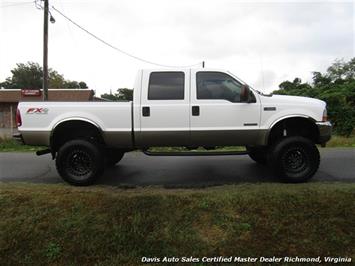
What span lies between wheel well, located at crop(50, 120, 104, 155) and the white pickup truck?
0.03 m

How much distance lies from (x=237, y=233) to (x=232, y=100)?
8.20ft

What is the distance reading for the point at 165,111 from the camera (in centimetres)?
571

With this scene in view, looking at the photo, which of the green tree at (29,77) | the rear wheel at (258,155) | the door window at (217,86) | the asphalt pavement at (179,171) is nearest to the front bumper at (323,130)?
the asphalt pavement at (179,171)

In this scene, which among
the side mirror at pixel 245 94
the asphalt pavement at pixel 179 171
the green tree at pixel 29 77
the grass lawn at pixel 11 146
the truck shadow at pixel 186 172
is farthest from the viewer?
the green tree at pixel 29 77

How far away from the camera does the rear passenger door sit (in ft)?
18.7

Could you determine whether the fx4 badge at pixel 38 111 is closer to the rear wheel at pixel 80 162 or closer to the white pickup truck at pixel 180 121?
the white pickup truck at pixel 180 121

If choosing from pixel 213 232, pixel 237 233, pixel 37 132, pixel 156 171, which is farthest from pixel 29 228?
pixel 156 171

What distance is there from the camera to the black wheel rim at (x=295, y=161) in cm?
569

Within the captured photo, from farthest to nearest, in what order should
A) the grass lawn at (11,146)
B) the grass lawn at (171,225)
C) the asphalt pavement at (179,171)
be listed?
1. the grass lawn at (11,146)
2. the asphalt pavement at (179,171)
3. the grass lawn at (171,225)

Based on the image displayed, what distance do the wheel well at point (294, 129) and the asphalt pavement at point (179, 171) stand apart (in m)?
0.84

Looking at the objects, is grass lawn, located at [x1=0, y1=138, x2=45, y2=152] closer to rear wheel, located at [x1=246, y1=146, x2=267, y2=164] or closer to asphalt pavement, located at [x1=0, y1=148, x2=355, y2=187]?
asphalt pavement, located at [x1=0, y1=148, x2=355, y2=187]

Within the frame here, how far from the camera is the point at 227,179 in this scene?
6.25 meters

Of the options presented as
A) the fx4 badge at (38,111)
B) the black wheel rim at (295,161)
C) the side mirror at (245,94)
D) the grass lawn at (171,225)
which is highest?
the side mirror at (245,94)

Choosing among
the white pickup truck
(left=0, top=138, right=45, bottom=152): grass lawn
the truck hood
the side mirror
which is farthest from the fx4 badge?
(left=0, top=138, right=45, bottom=152): grass lawn
